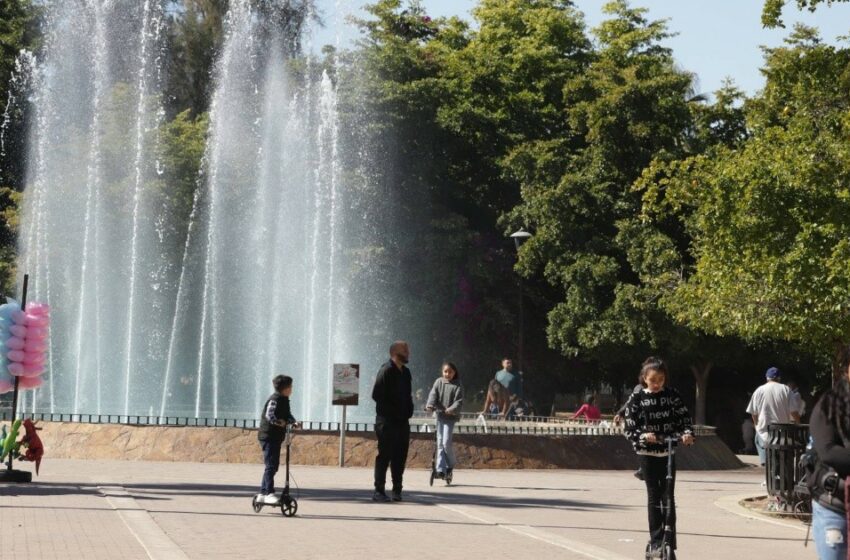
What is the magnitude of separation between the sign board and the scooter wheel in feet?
26.5

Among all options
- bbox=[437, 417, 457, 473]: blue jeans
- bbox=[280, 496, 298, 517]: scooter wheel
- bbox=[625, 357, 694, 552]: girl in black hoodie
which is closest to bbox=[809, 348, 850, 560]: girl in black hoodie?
bbox=[625, 357, 694, 552]: girl in black hoodie

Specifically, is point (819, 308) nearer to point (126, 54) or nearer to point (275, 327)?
point (275, 327)

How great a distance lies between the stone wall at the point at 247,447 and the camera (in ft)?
71.3

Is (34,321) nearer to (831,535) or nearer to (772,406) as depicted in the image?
(772,406)

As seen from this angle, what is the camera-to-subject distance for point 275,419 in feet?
46.8

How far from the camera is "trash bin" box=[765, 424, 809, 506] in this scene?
15570 mm

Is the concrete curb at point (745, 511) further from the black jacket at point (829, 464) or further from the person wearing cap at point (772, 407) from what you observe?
the black jacket at point (829, 464)

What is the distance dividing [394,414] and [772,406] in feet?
18.9

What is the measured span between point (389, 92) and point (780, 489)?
31456 millimetres

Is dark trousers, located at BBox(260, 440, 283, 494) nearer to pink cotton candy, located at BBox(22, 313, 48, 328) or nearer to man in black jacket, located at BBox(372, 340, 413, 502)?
man in black jacket, located at BBox(372, 340, 413, 502)

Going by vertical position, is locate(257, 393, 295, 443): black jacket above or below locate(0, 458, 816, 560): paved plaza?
above

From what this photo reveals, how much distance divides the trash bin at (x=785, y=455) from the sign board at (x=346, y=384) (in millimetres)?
7818

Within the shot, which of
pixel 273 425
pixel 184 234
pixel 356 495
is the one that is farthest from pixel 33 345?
pixel 184 234

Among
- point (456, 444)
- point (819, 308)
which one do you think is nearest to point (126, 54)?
point (456, 444)
